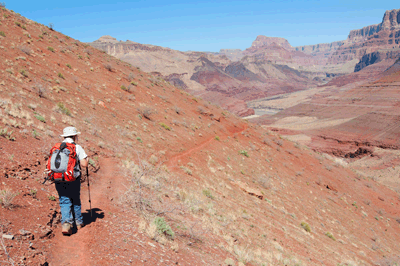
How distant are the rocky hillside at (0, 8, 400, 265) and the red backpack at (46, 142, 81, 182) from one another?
97 centimetres

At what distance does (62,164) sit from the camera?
12.8ft

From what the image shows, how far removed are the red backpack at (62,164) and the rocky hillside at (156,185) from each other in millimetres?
974

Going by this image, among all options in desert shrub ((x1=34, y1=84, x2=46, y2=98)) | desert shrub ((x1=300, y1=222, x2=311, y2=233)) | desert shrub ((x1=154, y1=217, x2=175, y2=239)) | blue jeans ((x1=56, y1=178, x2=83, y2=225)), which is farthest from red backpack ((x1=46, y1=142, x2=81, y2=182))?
desert shrub ((x1=300, y1=222, x2=311, y2=233))

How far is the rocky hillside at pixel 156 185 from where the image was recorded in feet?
14.6

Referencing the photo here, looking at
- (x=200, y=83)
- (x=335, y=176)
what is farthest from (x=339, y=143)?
(x=200, y=83)

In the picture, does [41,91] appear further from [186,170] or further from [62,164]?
[62,164]

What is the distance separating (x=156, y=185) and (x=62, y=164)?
4.40m

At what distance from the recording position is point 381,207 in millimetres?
20984

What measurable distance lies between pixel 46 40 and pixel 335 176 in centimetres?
2986

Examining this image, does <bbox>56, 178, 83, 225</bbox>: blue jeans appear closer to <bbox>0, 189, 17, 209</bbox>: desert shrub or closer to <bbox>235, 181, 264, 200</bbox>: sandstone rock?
<bbox>0, 189, 17, 209</bbox>: desert shrub

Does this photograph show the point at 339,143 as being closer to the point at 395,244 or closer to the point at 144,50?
the point at 395,244

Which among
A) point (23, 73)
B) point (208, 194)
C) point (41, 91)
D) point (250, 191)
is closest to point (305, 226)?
point (250, 191)

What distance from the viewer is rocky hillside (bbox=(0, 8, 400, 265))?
4.44 meters

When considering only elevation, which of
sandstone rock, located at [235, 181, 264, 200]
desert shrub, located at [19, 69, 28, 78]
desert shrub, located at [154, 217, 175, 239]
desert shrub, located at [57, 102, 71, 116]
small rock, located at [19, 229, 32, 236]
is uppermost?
desert shrub, located at [19, 69, 28, 78]
